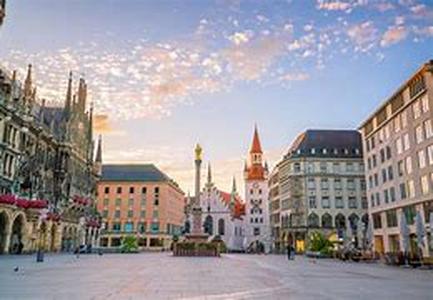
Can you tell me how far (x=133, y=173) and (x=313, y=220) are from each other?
55767 mm

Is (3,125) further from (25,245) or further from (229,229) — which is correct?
(229,229)

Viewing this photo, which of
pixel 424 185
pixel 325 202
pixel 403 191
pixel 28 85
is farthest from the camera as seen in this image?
pixel 325 202

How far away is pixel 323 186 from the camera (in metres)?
93.6

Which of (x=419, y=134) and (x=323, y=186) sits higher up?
(x=419, y=134)

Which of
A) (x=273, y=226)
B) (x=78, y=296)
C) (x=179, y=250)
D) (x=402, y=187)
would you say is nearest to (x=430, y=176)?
(x=402, y=187)

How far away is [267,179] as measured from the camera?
A: 14100cm

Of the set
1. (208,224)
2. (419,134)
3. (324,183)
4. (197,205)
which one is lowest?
(208,224)

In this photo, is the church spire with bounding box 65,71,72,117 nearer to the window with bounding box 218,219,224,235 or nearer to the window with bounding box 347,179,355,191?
the window with bounding box 347,179,355,191

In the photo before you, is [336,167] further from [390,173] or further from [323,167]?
[390,173]

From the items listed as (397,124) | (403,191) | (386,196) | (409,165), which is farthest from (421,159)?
(386,196)

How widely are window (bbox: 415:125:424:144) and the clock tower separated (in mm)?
80769

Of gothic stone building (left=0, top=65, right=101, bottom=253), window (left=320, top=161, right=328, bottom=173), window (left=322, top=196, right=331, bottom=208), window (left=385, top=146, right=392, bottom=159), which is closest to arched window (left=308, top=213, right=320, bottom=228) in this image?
window (left=322, top=196, right=331, bottom=208)

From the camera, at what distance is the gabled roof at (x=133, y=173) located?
120m

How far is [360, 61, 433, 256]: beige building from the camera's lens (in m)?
51.2
